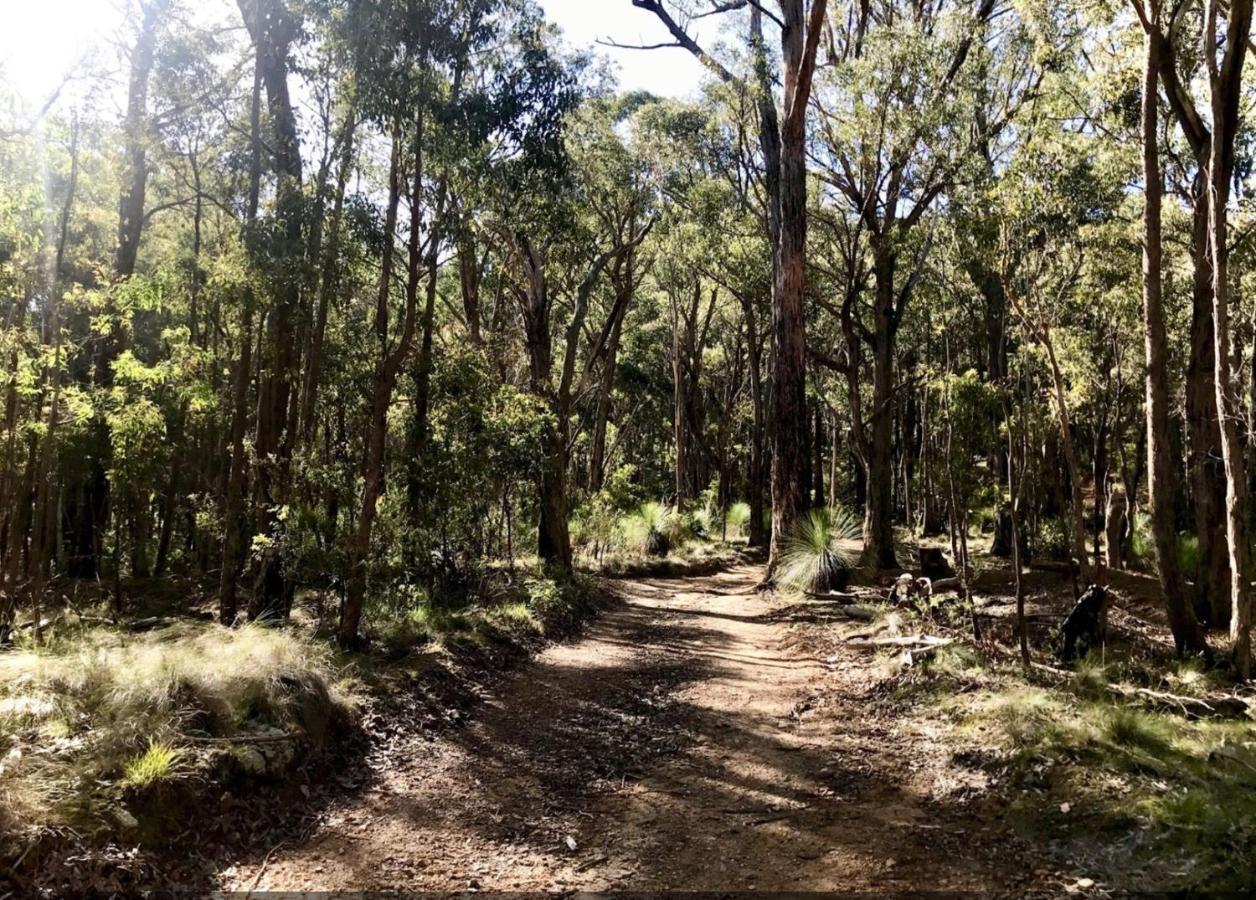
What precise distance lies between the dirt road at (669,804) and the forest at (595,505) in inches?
1.4

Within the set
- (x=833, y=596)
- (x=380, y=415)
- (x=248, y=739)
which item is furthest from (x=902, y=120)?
(x=248, y=739)

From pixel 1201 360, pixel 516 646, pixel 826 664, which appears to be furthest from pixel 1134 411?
pixel 516 646

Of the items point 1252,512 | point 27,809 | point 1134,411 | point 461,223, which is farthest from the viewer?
point 1134,411

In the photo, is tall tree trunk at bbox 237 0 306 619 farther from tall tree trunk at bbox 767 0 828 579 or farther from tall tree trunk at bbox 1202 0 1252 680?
tall tree trunk at bbox 1202 0 1252 680

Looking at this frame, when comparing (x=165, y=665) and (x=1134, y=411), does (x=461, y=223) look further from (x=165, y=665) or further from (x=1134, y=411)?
(x=1134, y=411)

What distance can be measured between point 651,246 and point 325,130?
12.6 m

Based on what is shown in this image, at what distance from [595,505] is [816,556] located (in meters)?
6.51

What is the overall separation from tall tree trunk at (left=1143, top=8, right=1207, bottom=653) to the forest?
5cm

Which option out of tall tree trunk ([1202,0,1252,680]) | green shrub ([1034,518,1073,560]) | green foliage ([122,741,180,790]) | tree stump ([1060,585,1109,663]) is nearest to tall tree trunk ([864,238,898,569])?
green shrub ([1034,518,1073,560])

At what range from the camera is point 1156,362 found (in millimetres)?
7242

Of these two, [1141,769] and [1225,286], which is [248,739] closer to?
[1141,769]

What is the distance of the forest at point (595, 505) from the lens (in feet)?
14.4

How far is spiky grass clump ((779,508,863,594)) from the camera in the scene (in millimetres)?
12852

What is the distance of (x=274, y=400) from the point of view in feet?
33.4
